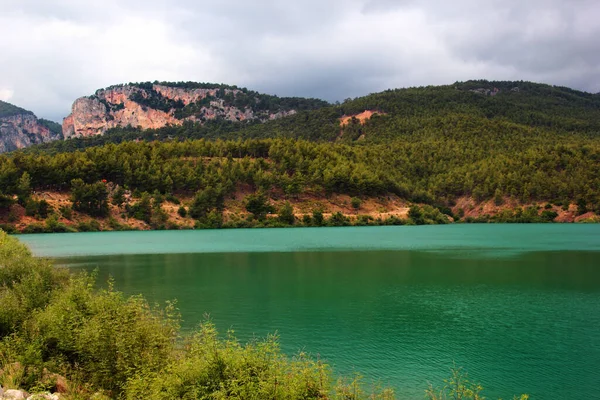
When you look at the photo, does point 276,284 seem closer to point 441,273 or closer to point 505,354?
point 441,273

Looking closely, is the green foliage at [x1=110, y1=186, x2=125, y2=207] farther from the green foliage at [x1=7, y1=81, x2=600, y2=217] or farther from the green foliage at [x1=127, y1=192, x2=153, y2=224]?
the green foliage at [x1=7, y1=81, x2=600, y2=217]

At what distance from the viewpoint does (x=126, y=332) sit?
42.9 feet

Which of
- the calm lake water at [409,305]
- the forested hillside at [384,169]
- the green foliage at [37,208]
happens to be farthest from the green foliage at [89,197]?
the calm lake water at [409,305]

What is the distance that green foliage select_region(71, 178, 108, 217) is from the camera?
89.5 m

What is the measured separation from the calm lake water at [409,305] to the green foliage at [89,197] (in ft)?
137

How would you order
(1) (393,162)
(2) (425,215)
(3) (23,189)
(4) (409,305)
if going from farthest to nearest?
(1) (393,162) < (2) (425,215) < (3) (23,189) < (4) (409,305)

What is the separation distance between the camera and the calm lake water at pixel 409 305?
52.2 ft

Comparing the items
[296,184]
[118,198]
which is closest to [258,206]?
[296,184]

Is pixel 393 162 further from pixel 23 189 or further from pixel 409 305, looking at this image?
pixel 409 305

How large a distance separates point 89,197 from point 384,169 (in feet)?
267

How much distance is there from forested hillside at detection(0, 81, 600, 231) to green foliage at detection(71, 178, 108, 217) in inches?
A: 80.5

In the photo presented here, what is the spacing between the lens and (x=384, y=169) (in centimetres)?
13762

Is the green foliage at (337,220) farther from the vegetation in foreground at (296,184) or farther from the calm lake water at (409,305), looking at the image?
the calm lake water at (409,305)

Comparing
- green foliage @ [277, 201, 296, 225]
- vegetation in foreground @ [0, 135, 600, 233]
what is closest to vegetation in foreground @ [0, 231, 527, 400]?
vegetation in foreground @ [0, 135, 600, 233]
